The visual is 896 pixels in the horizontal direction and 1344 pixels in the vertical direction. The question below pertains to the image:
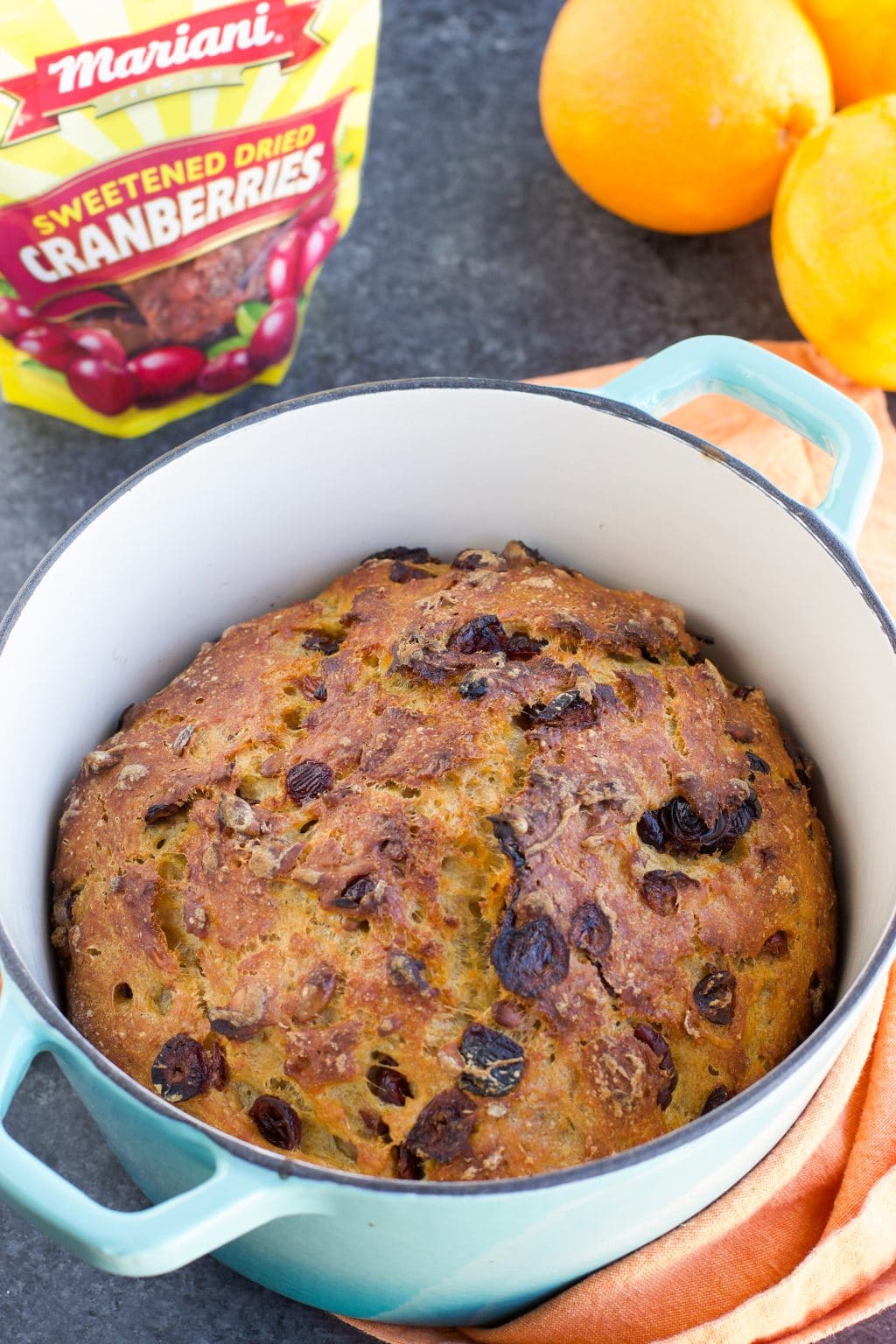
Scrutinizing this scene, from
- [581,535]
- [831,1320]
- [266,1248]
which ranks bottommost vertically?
[831,1320]

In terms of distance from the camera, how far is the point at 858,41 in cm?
191

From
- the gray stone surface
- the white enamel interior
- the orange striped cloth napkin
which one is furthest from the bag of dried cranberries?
the orange striped cloth napkin

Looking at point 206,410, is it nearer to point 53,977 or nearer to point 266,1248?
point 53,977

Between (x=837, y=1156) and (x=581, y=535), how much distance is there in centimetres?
78

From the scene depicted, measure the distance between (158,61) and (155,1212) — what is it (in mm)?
1291

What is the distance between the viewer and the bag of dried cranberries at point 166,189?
60.1 inches

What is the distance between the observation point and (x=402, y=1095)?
118 cm

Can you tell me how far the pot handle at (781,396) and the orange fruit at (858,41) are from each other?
0.71 m

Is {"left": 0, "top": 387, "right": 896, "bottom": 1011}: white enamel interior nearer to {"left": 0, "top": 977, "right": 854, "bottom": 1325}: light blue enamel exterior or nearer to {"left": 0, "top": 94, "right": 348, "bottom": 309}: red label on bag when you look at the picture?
{"left": 0, "top": 977, "right": 854, "bottom": 1325}: light blue enamel exterior

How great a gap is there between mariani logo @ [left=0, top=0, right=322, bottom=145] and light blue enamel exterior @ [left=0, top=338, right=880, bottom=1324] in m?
1.02

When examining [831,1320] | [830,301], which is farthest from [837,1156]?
[830,301]

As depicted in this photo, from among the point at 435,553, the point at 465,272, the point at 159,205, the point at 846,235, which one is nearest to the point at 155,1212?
the point at 435,553

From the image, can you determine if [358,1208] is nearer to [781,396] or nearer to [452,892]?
[452,892]

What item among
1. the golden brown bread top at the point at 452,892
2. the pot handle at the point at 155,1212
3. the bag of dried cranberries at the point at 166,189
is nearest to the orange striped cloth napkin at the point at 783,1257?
the golden brown bread top at the point at 452,892
